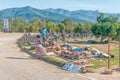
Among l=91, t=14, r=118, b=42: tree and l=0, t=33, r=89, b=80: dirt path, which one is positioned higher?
l=91, t=14, r=118, b=42: tree

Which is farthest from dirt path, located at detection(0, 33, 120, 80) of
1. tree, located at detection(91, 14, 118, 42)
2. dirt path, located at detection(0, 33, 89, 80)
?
tree, located at detection(91, 14, 118, 42)

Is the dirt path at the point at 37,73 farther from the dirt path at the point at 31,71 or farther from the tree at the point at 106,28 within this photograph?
the tree at the point at 106,28

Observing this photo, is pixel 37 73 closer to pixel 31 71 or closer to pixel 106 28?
pixel 31 71

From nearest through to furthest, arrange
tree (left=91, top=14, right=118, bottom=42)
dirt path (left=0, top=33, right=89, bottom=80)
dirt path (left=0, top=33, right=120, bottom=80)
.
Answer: dirt path (left=0, top=33, right=120, bottom=80)
dirt path (left=0, top=33, right=89, bottom=80)
tree (left=91, top=14, right=118, bottom=42)

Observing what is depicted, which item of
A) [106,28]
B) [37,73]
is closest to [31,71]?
[37,73]

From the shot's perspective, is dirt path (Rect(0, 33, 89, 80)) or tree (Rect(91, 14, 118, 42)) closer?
dirt path (Rect(0, 33, 89, 80))

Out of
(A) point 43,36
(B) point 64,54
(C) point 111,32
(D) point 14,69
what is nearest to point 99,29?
(C) point 111,32

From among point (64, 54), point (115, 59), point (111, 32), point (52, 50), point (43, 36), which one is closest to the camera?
point (115, 59)

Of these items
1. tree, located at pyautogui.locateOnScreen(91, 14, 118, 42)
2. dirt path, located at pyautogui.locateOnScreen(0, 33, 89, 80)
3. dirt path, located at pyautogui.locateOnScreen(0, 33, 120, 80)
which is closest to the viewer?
dirt path, located at pyautogui.locateOnScreen(0, 33, 120, 80)

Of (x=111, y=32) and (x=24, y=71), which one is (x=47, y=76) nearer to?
(x=24, y=71)

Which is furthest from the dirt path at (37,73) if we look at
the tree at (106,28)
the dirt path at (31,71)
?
the tree at (106,28)

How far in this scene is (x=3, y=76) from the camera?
13.9 meters

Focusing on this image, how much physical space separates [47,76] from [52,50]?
812cm

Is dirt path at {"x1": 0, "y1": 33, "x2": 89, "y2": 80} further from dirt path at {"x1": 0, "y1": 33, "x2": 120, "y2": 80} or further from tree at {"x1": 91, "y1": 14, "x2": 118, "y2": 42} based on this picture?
tree at {"x1": 91, "y1": 14, "x2": 118, "y2": 42}
